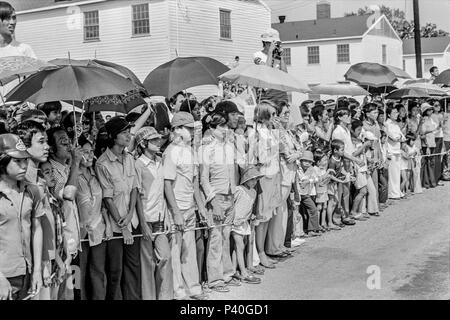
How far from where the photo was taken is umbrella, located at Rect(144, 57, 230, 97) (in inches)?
281

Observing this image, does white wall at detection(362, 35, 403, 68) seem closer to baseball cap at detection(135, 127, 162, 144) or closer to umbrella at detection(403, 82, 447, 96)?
umbrella at detection(403, 82, 447, 96)

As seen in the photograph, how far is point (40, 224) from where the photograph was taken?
4.48m

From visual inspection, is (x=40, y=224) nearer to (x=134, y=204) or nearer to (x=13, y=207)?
(x=13, y=207)

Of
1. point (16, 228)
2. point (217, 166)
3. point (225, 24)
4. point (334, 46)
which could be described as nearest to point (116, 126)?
point (217, 166)

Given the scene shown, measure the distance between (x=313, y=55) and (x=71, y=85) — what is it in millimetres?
34830

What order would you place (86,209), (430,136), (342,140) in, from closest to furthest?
1. (86,209)
2. (342,140)
3. (430,136)

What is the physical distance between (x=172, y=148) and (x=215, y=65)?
1.79 meters

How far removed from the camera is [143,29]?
2495cm

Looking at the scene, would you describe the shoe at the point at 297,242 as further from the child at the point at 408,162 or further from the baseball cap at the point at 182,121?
the child at the point at 408,162

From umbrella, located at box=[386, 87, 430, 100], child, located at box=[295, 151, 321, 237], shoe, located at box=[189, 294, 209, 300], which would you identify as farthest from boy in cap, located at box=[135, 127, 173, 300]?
umbrella, located at box=[386, 87, 430, 100]

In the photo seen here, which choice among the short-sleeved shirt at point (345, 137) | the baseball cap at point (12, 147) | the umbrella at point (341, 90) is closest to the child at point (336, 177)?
the short-sleeved shirt at point (345, 137)

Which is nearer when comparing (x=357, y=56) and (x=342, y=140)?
(x=342, y=140)
